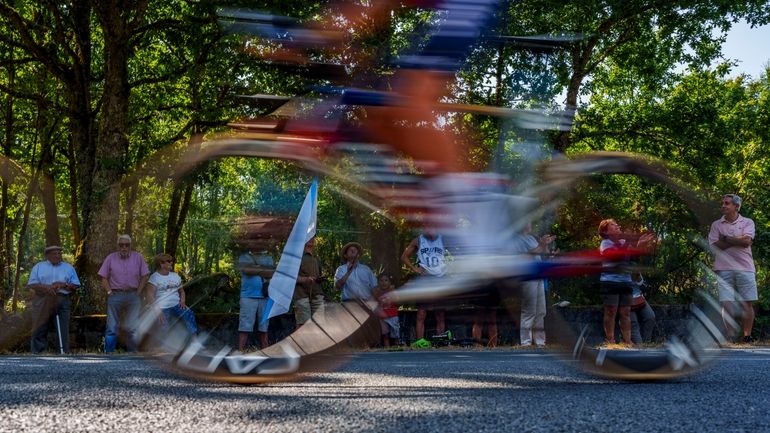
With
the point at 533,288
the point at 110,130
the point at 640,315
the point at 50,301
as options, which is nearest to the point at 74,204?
the point at 110,130

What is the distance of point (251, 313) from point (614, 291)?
200 cm

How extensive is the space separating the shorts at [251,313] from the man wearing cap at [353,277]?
44 centimetres

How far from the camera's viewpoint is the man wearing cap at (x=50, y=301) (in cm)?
1397

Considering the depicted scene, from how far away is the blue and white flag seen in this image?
209 inches

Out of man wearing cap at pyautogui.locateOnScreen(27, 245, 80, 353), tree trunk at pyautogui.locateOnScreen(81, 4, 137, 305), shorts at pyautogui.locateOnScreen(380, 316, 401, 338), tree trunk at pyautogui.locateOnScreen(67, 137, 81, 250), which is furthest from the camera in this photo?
tree trunk at pyautogui.locateOnScreen(67, 137, 81, 250)

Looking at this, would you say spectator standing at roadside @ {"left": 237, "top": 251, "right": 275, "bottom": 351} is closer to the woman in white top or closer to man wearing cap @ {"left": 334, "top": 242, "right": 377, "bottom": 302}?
the woman in white top

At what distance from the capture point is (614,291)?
577cm

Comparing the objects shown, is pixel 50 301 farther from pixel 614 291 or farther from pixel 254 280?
pixel 614 291

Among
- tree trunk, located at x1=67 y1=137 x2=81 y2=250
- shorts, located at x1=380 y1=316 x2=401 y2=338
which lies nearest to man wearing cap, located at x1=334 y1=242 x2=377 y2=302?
shorts, located at x1=380 y1=316 x2=401 y2=338

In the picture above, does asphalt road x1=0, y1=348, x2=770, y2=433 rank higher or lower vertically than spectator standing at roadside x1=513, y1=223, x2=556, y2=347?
lower

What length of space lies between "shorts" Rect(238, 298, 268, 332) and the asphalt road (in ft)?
1.26

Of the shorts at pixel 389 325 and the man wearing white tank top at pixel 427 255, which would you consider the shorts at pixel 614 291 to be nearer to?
the man wearing white tank top at pixel 427 255

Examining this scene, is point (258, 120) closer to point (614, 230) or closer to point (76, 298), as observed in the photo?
point (614, 230)

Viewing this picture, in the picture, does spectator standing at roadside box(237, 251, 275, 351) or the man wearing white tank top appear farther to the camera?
spectator standing at roadside box(237, 251, 275, 351)
